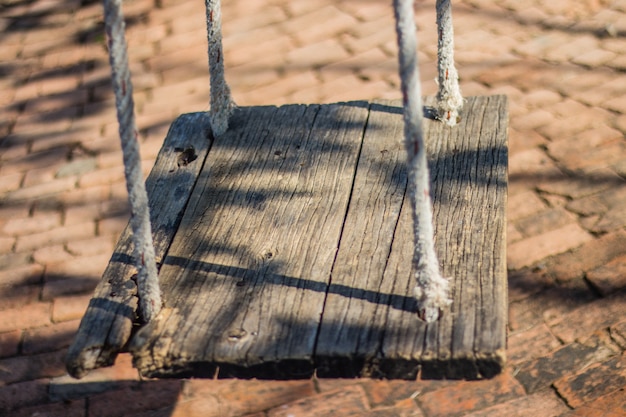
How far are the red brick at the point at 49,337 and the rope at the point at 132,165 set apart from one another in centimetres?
125

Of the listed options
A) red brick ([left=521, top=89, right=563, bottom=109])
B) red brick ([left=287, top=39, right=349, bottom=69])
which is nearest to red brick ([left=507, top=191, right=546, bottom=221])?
red brick ([left=521, top=89, right=563, bottom=109])

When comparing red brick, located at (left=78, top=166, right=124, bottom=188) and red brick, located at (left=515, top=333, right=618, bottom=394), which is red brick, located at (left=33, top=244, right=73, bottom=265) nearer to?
red brick, located at (left=78, top=166, right=124, bottom=188)

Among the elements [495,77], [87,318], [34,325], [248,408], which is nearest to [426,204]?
[87,318]

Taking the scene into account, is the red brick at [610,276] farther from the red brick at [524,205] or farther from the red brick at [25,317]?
the red brick at [25,317]

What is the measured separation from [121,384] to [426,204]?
1.52 metres

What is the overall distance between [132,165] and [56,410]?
1.38m

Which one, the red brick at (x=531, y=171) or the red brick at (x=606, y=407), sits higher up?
the red brick at (x=531, y=171)

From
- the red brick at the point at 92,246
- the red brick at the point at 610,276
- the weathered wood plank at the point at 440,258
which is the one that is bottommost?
the red brick at the point at 610,276

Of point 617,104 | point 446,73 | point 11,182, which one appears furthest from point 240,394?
point 617,104

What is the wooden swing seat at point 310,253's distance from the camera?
1.67m

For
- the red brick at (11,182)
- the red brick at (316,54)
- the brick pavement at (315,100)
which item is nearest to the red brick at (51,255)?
the brick pavement at (315,100)

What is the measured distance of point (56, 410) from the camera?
2.71 metres

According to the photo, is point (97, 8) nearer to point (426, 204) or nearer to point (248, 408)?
Result: point (248, 408)

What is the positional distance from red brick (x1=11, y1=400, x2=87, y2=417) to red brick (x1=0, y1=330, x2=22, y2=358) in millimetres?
257
